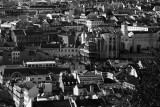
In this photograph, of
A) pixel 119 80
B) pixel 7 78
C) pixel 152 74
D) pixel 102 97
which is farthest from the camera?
pixel 7 78

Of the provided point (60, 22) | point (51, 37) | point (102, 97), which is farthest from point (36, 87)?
point (60, 22)

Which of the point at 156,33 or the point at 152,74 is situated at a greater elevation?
the point at 152,74

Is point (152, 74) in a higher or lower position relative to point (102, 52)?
higher

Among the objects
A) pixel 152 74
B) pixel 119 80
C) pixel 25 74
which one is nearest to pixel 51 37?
pixel 25 74

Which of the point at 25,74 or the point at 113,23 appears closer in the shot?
the point at 25,74

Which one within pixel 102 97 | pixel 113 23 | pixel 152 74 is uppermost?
pixel 152 74

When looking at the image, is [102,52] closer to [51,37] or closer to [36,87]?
[51,37]

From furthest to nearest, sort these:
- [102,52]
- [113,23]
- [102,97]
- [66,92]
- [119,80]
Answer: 1. [113,23]
2. [102,52]
3. [119,80]
4. [66,92]
5. [102,97]

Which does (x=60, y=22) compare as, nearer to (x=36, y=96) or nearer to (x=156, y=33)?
(x=156, y=33)

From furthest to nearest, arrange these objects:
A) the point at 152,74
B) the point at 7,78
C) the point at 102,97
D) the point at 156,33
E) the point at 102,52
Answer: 1. the point at 156,33
2. the point at 102,52
3. the point at 7,78
4. the point at 102,97
5. the point at 152,74
